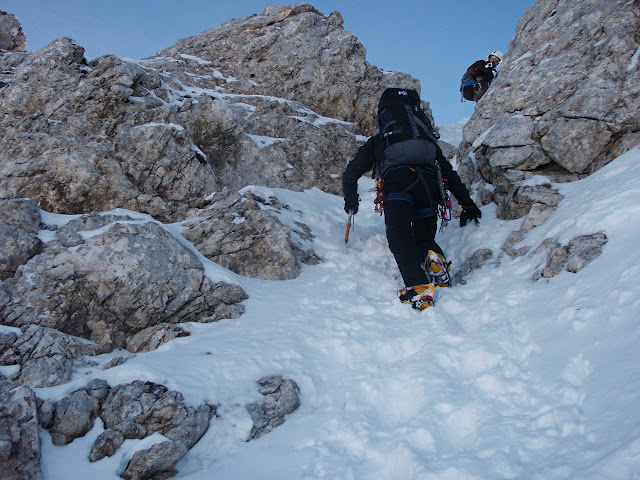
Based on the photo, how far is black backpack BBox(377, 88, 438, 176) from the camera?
21.9 ft

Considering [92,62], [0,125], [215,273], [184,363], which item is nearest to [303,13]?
[92,62]

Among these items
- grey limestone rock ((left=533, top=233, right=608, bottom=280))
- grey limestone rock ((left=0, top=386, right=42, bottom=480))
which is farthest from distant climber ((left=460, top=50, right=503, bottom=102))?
grey limestone rock ((left=0, top=386, right=42, bottom=480))

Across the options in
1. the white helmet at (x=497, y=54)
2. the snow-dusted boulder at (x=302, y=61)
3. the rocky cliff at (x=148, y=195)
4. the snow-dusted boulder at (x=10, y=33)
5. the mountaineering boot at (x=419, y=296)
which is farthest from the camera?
the snow-dusted boulder at (x=10, y=33)

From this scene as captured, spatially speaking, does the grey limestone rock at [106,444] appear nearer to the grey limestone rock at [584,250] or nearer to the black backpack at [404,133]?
the grey limestone rock at [584,250]

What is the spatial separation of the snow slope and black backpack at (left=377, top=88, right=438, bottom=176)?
87.3 inches

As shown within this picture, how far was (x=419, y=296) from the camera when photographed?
5340 mm

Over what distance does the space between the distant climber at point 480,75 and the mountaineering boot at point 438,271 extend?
982 centimetres

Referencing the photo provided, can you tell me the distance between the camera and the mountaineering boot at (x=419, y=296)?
17.1ft

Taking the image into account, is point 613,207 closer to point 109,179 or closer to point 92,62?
point 109,179

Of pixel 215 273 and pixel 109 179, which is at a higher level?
pixel 109 179

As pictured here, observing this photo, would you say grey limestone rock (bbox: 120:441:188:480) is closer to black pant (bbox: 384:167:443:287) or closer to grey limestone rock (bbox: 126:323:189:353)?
grey limestone rock (bbox: 126:323:189:353)

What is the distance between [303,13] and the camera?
1994cm

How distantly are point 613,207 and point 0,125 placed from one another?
1286cm

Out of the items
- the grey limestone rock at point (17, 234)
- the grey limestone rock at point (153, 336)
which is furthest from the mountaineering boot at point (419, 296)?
the grey limestone rock at point (17, 234)
